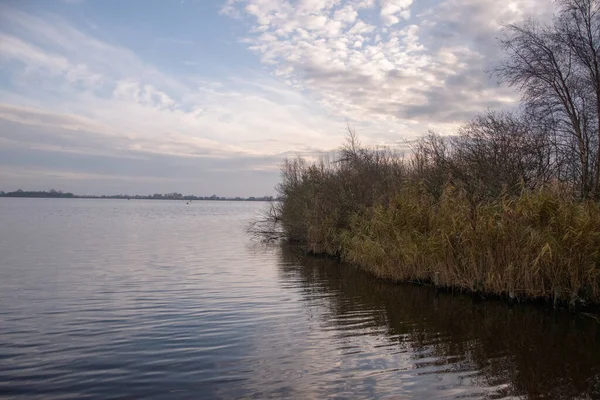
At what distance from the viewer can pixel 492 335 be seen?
9.56m

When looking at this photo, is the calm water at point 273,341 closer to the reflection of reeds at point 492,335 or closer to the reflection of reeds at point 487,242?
the reflection of reeds at point 492,335

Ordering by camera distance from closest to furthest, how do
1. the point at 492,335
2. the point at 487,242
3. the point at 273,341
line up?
Answer: the point at 273,341 < the point at 492,335 < the point at 487,242

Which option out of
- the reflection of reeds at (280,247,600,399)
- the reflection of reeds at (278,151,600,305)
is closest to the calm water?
the reflection of reeds at (280,247,600,399)

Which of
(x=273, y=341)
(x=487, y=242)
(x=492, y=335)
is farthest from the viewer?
(x=487, y=242)

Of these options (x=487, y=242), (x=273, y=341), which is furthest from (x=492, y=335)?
(x=273, y=341)

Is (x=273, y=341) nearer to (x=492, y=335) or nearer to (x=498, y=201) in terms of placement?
(x=492, y=335)

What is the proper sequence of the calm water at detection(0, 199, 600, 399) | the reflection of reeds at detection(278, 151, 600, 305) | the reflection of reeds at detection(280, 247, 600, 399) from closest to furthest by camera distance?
the calm water at detection(0, 199, 600, 399), the reflection of reeds at detection(280, 247, 600, 399), the reflection of reeds at detection(278, 151, 600, 305)

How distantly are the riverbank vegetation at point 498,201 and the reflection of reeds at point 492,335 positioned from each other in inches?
35.4

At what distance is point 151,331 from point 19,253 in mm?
16307

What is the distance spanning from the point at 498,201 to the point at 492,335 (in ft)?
22.9

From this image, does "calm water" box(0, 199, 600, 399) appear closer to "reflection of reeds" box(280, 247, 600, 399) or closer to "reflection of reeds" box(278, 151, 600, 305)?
"reflection of reeds" box(280, 247, 600, 399)

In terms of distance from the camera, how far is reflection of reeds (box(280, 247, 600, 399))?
702 centimetres

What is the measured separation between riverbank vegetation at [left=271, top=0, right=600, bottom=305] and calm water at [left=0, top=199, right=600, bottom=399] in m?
0.98

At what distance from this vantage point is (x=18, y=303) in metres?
12.2
